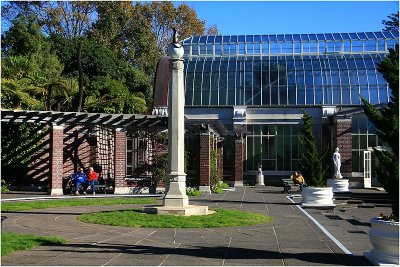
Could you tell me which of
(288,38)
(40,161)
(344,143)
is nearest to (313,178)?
(40,161)

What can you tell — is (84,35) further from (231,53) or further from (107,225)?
(107,225)

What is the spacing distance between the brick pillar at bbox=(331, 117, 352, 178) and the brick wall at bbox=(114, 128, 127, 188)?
16.8 metres

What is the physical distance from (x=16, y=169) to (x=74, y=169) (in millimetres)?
2869

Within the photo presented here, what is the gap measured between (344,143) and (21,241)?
98.3ft

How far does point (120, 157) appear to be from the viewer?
25953mm

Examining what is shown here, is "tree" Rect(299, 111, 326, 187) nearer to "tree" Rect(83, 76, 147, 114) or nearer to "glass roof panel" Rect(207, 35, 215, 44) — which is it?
"tree" Rect(83, 76, 147, 114)

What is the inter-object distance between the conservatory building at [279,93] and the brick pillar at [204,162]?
35.0 ft

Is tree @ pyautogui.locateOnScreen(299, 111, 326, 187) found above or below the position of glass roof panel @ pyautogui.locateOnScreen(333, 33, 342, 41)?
below

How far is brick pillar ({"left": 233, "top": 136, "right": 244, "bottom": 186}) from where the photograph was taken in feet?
126

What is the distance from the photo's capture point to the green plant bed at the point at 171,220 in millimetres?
12820

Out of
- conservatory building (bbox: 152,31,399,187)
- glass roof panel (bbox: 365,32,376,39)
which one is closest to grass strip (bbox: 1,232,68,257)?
conservatory building (bbox: 152,31,399,187)

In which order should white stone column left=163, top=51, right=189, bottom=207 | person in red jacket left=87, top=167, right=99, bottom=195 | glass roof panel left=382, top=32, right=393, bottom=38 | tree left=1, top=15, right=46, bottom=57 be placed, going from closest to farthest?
white stone column left=163, top=51, right=189, bottom=207, person in red jacket left=87, top=167, right=99, bottom=195, tree left=1, top=15, right=46, bottom=57, glass roof panel left=382, top=32, right=393, bottom=38

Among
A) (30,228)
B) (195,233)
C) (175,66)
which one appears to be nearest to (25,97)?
(175,66)

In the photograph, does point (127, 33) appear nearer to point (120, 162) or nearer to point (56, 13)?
point (56, 13)
